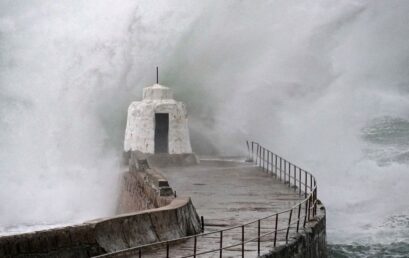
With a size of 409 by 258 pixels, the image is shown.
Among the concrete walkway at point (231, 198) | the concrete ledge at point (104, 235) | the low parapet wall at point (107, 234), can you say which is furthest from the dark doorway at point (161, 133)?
the concrete ledge at point (104, 235)

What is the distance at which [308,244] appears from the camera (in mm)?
12008

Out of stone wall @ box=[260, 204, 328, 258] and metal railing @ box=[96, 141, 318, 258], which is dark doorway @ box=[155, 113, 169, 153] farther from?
stone wall @ box=[260, 204, 328, 258]

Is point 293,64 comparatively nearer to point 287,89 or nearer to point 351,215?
point 287,89

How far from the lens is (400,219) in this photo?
2208 cm

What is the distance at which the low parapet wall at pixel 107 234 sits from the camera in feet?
27.5

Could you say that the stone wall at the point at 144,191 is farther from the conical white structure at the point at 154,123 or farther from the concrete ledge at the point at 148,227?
Answer: the conical white structure at the point at 154,123

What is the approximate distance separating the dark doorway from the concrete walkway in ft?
8.36

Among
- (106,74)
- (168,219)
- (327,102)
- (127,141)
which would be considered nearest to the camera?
(168,219)

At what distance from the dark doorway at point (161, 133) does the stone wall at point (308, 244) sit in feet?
38.6

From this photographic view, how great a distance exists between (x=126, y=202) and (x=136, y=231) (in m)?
10.3

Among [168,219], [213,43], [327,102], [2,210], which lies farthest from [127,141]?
[168,219]

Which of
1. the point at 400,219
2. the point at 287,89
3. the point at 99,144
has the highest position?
the point at 287,89

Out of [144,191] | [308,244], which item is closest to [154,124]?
[144,191]

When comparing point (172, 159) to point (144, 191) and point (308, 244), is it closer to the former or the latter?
point (144, 191)
